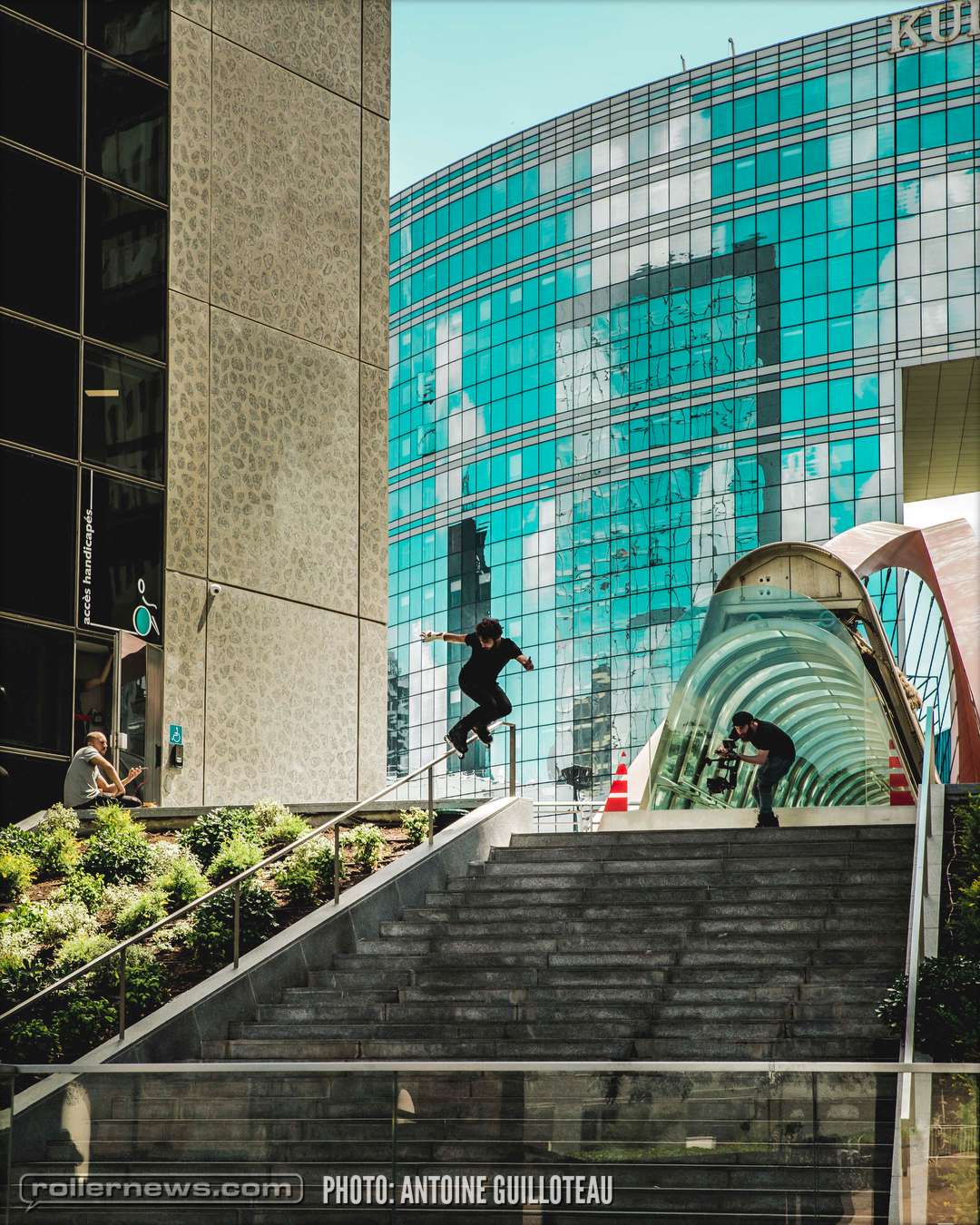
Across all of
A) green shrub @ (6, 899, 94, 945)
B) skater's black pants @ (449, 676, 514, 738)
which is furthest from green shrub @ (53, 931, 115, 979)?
skater's black pants @ (449, 676, 514, 738)

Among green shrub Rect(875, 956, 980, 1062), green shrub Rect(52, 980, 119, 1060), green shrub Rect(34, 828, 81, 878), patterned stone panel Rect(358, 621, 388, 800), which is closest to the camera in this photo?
green shrub Rect(875, 956, 980, 1062)

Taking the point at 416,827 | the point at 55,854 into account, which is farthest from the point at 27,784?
the point at 416,827

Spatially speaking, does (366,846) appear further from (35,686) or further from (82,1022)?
(35,686)

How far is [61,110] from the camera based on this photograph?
907 inches

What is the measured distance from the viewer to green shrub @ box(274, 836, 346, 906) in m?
15.4

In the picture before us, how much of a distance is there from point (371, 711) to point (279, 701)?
6.22 ft

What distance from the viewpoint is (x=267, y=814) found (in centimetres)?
1817

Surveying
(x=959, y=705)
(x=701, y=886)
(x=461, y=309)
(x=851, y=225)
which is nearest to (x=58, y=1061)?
(x=701, y=886)

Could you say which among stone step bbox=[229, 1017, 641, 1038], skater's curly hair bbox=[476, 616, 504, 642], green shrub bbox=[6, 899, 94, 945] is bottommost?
stone step bbox=[229, 1017, 641, 1038]

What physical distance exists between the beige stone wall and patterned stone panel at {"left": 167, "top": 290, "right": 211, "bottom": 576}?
29 mm

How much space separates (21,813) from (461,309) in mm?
63772

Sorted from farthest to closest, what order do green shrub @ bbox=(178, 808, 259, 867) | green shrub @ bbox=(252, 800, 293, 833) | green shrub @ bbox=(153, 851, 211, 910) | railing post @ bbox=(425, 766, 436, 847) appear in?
green shrub @ bbox=(252, 800, 293, 833), green shrub @ bbox=(178, 808, 259, 867), railing post @ bbox=(425, 766, 436, 847), green shrub @ bbox=(153, 851, 211, 910)

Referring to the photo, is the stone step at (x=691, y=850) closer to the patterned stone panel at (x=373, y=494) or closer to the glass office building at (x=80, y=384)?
the glass office building at (x=80, y=384)

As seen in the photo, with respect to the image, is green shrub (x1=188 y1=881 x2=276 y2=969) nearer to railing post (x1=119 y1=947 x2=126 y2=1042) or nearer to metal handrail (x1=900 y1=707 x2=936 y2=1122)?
railing post (x1=119 y1=947 x2=126 y2=1042)
